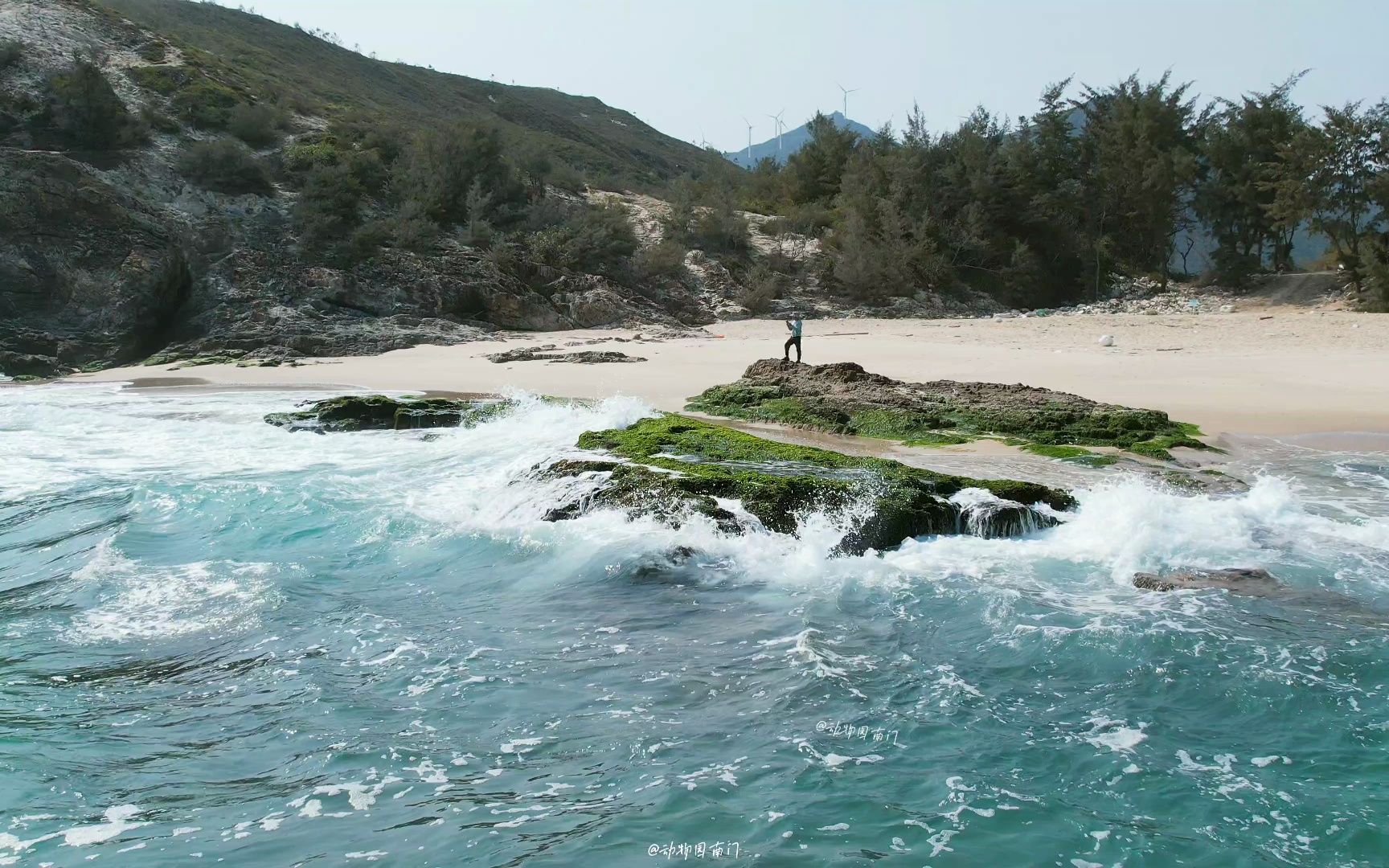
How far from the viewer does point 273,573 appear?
6.86 m

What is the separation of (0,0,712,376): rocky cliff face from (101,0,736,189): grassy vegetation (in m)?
3.43

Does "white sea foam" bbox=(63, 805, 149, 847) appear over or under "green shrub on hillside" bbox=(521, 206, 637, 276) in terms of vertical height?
under

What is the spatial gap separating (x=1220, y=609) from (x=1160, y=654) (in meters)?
0.83

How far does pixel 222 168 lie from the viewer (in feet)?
71.1

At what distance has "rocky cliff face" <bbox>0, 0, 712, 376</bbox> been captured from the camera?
59.2 ft

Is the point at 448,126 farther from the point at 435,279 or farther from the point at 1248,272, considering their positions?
the point at 1248,272

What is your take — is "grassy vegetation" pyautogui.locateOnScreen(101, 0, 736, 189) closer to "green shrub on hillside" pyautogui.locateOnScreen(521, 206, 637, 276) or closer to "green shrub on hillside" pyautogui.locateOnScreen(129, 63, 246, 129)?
"green shrub on hillside" pyautogui.locateOnScreen(129, 63, 246, 129)

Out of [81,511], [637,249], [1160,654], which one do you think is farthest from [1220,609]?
[637,249]

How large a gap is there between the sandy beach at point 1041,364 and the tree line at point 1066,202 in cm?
426

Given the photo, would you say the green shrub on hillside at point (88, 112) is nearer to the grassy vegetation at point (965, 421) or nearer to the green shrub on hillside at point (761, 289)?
the green shrub on hillside at point (761, 289)

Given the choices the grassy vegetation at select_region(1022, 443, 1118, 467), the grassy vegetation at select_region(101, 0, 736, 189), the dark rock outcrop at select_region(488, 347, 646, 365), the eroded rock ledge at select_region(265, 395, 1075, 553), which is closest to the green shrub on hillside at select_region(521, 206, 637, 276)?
the grassy vegetation at select_region(101, 0, 736, 189)

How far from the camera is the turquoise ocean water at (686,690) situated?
Answer: 371 cm

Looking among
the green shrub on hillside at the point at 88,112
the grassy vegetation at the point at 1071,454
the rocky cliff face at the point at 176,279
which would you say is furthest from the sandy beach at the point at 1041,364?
the green shrub on hillside at the point at 88,112

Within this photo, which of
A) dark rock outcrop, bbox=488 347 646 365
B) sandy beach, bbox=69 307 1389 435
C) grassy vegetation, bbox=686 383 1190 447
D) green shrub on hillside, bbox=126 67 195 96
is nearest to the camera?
grassy vegetation, bbox=686 383 1190 447
